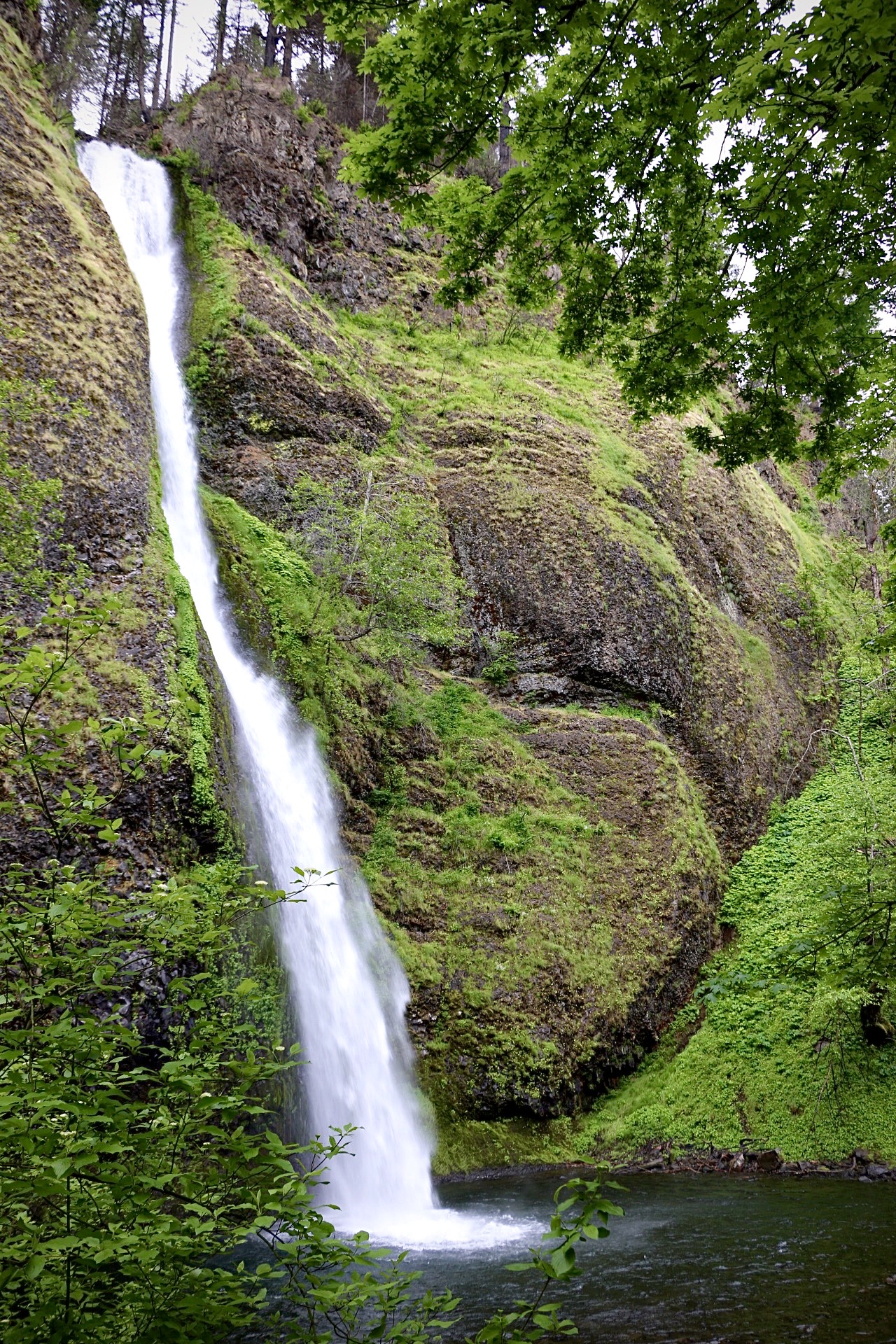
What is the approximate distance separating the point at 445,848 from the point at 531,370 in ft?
53.7

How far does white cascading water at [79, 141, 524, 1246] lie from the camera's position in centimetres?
905

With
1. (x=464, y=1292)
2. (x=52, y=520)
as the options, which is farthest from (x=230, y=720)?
(x=464, y=1292)

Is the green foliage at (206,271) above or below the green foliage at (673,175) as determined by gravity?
above

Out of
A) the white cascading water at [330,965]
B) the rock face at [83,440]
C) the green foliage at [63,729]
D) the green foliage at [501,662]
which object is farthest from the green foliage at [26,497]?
the green foliage at [501,662]

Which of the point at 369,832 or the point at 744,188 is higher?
the point at 744,188

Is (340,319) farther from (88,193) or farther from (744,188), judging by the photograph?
(744,188)

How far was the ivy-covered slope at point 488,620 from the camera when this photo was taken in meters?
13.1

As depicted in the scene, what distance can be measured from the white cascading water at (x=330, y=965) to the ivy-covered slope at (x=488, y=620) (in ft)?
2.20

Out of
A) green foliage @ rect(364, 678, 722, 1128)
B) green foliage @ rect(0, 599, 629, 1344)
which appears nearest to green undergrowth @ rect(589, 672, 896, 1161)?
green foliage @ rect(364, 678, 722, 1128)

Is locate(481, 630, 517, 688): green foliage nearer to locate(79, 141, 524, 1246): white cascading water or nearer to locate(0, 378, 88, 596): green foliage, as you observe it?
locate(79, 141, 524, 1246): white cascading water

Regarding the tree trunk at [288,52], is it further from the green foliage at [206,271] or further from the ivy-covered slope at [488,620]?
the green foliage at [206,271]

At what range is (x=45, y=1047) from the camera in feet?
8.25

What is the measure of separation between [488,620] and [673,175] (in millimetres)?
14329

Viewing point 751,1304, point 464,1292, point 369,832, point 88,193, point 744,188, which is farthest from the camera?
point 88,193
